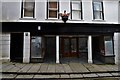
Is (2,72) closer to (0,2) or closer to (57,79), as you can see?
(57,79)

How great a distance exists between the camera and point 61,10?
1377 centimetres

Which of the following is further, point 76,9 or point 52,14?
point 76,9

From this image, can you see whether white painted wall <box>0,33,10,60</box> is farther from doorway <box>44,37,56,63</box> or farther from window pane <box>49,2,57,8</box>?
doorway <box>44,37,56,63</box>

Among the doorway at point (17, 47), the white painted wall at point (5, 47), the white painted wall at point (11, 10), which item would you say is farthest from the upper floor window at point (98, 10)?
the white painted wall at point (5, 47)

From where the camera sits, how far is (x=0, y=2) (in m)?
13.3

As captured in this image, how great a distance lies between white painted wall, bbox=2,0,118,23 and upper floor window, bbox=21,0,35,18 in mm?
292

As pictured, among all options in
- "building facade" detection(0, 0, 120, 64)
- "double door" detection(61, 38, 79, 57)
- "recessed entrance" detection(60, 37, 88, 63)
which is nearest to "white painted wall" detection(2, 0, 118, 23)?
"building facade" detection(0, 0, 120, 64)

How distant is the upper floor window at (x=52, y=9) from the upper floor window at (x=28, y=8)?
119 cm

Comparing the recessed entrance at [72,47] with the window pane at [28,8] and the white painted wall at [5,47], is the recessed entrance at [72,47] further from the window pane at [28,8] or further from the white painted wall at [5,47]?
the white painted wall at [5,47]

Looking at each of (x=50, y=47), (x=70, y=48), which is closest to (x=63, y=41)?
(x=70, y=48)

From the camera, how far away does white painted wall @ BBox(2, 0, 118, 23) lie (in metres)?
13.3

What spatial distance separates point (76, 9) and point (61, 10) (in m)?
1.15

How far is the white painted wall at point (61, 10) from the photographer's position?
13344 mm

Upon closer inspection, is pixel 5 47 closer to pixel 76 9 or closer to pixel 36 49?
pixel 36 49
